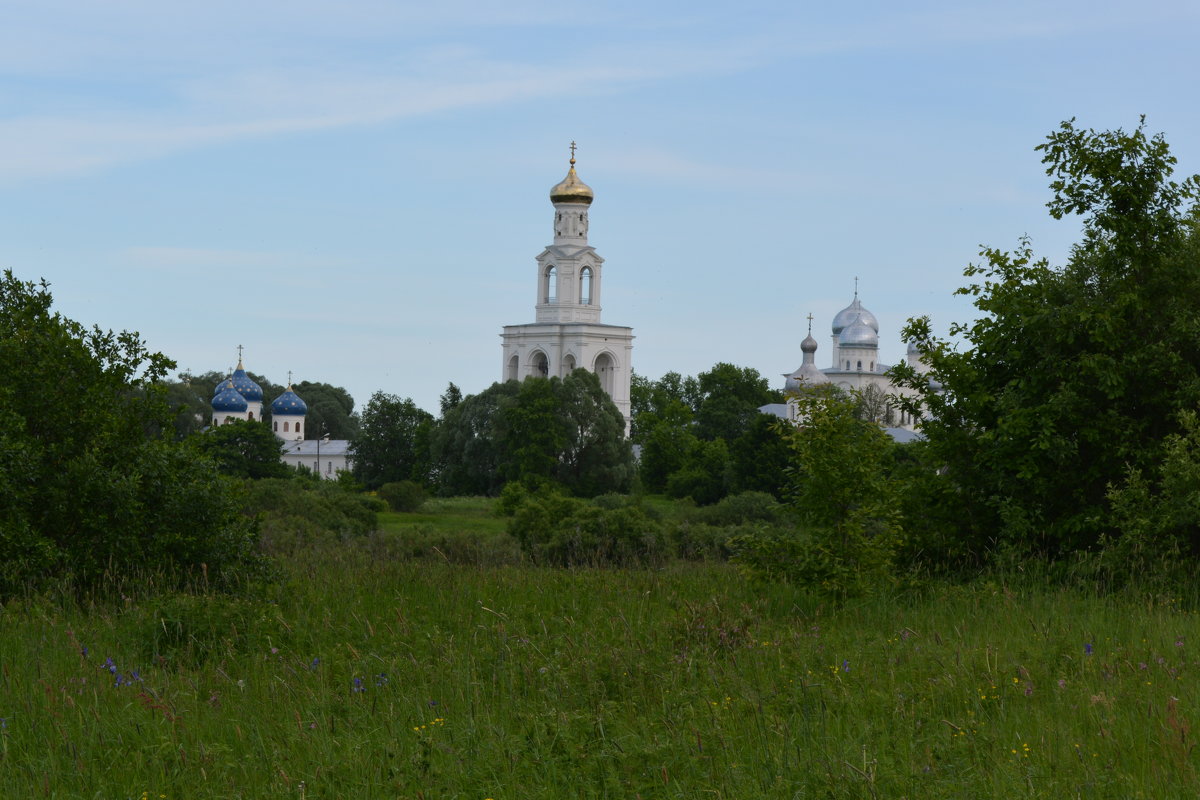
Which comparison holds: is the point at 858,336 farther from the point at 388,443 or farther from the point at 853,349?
the point at 388,443

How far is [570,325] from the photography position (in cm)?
9819

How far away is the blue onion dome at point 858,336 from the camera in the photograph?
134250 mm

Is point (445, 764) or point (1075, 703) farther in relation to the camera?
point (1075, 703)

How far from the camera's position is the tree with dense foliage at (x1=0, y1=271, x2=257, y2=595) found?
9484mm

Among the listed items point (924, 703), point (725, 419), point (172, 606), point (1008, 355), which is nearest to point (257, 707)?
point (172, 606)

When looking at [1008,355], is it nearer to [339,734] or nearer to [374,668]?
[374,668]

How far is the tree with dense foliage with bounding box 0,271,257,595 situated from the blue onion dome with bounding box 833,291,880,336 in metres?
129

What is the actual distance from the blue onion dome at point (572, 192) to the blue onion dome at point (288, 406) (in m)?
33.0

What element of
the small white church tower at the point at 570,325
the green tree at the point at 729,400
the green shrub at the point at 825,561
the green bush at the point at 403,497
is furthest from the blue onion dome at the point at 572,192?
the green shrub at the point at 825,561

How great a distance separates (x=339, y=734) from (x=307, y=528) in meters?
26.9

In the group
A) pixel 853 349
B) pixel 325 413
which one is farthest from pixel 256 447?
pixel 853 349

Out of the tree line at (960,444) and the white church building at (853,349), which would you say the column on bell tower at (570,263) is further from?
the tree line at (960,444)

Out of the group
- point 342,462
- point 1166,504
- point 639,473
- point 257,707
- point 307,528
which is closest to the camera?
point 257,707

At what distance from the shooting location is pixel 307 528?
3144 centimetres
